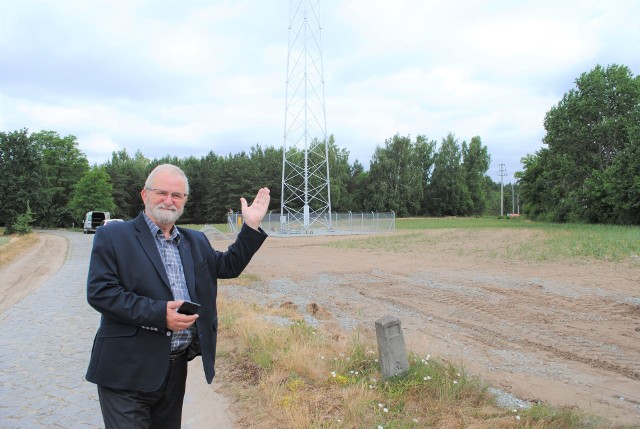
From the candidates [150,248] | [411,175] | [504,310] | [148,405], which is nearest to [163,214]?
[150,248]

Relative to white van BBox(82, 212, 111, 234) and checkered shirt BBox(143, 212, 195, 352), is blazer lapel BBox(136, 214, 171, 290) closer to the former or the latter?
checkered shirt BBox(143, 212, 195, 352)

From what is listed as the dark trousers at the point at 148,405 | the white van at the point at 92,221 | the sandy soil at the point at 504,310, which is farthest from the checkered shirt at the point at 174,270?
the white van at the point at 92,221

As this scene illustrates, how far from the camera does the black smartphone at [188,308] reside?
270cm

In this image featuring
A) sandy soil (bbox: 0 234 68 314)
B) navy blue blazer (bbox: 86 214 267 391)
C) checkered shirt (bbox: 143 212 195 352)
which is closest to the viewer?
navy blue blazer (bbox: 86 214 267 391)

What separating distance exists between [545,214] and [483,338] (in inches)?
2389

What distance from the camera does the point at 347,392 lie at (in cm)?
475

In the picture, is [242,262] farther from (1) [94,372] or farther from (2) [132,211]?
(2) [132,211]

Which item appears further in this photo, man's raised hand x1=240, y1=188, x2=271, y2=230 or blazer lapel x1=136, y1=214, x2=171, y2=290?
man's raised hand x1=240, y1=188, x2=271, y2=230

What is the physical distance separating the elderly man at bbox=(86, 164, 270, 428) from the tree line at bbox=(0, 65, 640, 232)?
45.5 metres

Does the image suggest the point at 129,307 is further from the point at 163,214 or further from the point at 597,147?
the point at 597,147

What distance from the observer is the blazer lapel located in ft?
9.30

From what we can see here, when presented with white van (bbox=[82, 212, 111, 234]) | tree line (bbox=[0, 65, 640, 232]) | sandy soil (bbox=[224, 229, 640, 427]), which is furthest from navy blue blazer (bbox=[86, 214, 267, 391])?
white van (bbox=[82, 212, 111, 234])

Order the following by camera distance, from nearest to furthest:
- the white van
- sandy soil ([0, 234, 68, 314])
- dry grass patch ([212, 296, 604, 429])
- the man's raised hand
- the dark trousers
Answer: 1. the dark trousers
2. the man's raised hand
3. dry grass patch ([212, 296, 604, 429])
4. sandy soil ([0, 234, 68, 314])
5. the white van

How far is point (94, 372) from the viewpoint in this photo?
2725mm
